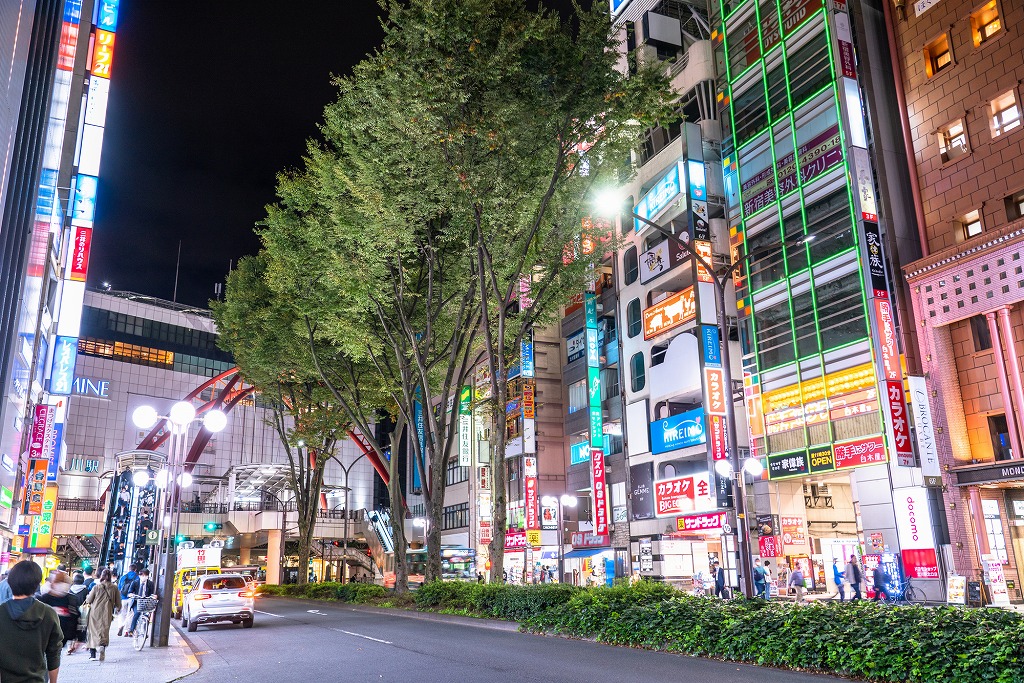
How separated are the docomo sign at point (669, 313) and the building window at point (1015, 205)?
494 inches

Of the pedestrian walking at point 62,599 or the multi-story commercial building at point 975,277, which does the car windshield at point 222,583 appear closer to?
the pedestrian walking at point 62,599

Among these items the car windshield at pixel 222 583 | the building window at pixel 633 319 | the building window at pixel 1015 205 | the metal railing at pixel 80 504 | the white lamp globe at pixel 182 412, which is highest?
the building window at pixel 633 319

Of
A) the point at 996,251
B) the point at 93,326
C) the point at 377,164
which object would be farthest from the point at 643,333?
the point at 93,326

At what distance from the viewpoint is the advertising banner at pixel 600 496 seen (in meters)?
38.8

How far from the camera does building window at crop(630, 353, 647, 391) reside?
38.7 meters

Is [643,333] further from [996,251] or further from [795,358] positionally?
[996,251]

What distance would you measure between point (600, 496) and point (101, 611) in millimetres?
27433

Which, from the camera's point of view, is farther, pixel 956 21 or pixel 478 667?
pixel 956 21

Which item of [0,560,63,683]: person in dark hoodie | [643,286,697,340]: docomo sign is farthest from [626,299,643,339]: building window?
[0,560,63,683]: person in dark hoodie

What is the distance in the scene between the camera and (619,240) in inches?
1016

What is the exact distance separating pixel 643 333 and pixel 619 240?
1290 cm

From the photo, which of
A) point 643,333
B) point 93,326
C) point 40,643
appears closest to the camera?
point 40,643

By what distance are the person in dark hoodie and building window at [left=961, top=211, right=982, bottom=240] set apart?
28.2 meters


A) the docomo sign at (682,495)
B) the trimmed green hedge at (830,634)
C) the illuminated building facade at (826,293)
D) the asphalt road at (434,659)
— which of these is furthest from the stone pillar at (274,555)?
the trimmed green hedge at (830,634)
